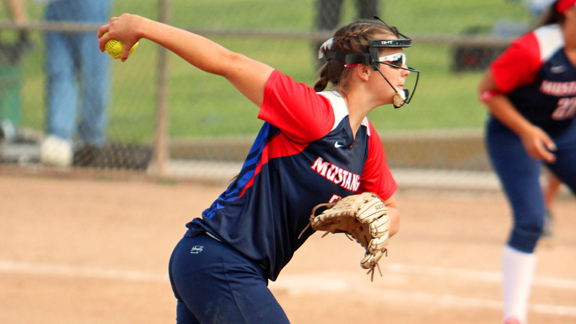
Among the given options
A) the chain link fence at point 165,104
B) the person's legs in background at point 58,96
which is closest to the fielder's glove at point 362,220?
the chain link fence at point 165,104

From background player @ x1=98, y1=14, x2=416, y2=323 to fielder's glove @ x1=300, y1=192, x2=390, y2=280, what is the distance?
0.23ft

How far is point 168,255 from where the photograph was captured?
16.3 ft

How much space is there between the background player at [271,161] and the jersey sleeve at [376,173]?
0.06 meters

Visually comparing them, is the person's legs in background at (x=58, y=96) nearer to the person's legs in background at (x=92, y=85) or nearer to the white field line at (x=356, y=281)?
the person's legs in background at (x=92, y=85)

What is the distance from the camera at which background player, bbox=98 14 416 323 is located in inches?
84.3

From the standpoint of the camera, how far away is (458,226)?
6.17 meters

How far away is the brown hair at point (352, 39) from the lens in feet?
7.70

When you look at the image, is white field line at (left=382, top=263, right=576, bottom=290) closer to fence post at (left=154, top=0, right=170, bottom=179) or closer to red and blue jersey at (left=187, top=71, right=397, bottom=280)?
red and blue jersey at (left=187, top=71, right=397, bottom=280)

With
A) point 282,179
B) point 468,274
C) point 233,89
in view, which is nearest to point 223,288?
point 282,179

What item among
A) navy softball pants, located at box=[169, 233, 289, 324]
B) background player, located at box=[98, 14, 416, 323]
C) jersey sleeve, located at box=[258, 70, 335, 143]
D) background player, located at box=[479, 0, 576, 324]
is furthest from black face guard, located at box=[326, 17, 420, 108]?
background player, located at box=[479, 0, 576, 324]

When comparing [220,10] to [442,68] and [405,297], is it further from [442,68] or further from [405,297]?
[405,297]

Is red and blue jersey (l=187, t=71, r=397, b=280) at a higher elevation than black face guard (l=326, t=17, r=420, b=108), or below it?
below

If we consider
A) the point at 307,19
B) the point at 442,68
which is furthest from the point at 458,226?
the point at 442,68

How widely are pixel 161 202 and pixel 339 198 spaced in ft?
14.1
